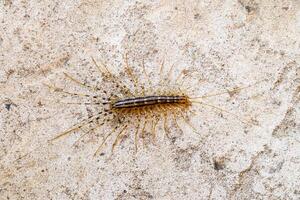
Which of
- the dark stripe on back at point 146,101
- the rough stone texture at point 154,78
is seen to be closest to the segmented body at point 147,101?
the dark stripe on back at point 146,101

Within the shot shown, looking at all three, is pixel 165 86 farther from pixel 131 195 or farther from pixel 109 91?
pixel 131 195

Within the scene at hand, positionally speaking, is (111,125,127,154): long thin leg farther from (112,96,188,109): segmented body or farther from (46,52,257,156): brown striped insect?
(112,96,188,109): segmented body

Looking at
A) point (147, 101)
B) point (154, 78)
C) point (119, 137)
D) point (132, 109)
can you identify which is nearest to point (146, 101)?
point (147, 101)

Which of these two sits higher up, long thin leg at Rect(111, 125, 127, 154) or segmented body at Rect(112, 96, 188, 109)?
segmented body at Rect(112, 96, 188, 109)

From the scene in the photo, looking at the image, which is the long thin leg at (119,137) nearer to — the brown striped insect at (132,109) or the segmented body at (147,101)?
the brown striped insect at (132,109)

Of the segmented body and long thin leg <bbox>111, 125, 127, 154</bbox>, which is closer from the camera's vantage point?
the segmented body

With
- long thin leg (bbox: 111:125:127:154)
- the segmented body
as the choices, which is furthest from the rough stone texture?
the segmented body
